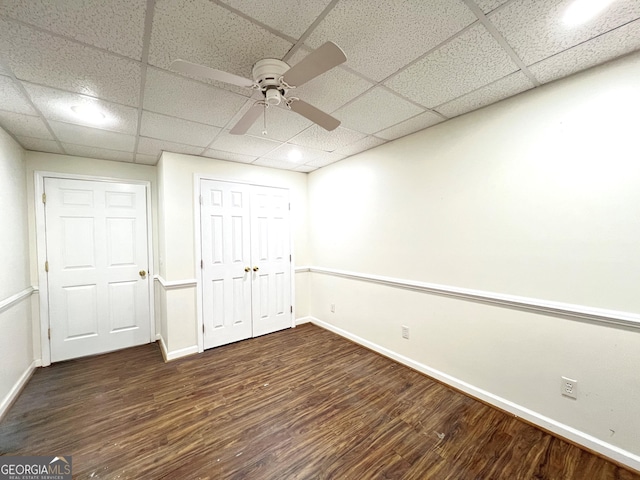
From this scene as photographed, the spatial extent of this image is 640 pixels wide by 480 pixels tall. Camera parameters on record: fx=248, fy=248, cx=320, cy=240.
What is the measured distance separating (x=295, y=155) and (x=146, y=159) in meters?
1.90

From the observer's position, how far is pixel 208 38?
1264 mm

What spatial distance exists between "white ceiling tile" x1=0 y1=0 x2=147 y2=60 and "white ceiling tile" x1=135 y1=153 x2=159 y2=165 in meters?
1.98

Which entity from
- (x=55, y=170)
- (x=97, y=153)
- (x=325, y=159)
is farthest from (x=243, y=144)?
(x=55, y=170)

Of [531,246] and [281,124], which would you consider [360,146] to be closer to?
[281,124]

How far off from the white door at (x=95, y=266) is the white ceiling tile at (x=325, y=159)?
92.2 inches

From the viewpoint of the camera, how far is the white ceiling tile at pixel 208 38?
111cm

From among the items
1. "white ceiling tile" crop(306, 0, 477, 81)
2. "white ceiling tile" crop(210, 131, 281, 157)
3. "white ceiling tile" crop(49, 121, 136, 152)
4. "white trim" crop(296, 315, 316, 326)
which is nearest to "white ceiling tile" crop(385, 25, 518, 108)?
"white ceiling tile" crop(306, 0, 477, 81)

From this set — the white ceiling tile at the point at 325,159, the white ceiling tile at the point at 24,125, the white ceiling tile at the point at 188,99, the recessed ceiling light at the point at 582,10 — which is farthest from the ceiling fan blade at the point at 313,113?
the white ceiling tile at the point at 24,125

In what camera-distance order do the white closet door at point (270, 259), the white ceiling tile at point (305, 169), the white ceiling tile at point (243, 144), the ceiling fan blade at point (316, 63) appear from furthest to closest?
1. the white ceiling tile at point (305, 169)
2. the white closet door at point (270, 259)
3. the white ceiling tile at point (243, 144)
4. the ceiling fan blade at point (316, 63)

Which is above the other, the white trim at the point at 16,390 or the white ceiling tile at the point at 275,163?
the white ceiling tile at the point at 275,163

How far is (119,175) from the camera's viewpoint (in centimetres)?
319

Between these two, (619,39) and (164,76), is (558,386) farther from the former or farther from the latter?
(164,76)

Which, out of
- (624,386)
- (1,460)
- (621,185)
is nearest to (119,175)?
(1,460)

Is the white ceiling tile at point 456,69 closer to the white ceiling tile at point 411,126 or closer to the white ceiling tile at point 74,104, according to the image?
the white ceiling tile at point 411,126
